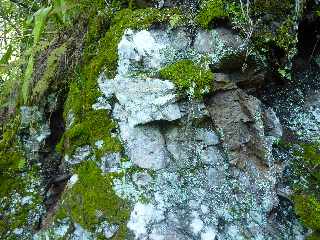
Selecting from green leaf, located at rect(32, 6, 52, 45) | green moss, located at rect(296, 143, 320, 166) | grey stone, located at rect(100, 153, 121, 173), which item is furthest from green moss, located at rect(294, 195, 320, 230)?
green leaf, located at rect(32, 6, 52, 45)

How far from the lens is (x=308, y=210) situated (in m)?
2.61

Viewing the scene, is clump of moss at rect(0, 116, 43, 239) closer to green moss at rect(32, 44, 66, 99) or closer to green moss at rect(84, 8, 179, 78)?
green moss at rect(32, 44, 66, 99)

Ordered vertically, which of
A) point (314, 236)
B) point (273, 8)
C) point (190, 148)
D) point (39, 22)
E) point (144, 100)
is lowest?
point (314, 236)

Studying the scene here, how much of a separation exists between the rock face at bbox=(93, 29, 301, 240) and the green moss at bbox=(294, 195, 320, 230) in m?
0.08

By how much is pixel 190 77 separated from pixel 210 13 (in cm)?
55

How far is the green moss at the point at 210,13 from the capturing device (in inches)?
117

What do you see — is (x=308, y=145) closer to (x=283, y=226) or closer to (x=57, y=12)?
(x=283, y=226)

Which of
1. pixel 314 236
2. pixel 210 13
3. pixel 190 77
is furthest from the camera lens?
pixel 210 13

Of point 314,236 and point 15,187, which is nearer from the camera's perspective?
point 314,236

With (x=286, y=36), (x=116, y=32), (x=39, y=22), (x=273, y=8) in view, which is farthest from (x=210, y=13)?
(x=39, y=22)

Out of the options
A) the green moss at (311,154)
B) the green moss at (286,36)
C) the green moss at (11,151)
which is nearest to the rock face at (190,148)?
the green moss at (311,154)

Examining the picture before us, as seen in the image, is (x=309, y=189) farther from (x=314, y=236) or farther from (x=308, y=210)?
(x=314, y=236)

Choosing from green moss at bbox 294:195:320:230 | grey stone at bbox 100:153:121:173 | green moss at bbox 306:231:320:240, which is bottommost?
green moss at bbox 306:231:320:240

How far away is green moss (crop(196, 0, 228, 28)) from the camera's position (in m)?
2.97
